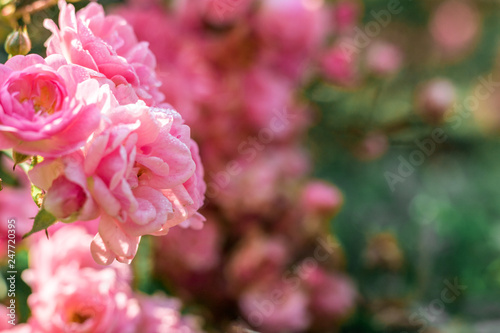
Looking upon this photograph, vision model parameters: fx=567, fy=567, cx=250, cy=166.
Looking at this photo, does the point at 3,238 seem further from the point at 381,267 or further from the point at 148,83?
the point at 381,267

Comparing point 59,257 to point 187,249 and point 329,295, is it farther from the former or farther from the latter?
point 329,295

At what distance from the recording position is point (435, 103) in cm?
78

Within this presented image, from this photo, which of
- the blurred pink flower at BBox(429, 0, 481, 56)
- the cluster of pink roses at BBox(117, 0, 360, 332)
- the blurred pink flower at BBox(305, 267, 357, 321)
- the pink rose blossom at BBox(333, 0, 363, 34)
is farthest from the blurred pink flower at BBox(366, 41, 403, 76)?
the blurred pink flower at BBox(429, 0, 481, 56)

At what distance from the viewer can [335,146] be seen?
3.04ft

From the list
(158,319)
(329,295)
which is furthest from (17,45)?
(329,295)

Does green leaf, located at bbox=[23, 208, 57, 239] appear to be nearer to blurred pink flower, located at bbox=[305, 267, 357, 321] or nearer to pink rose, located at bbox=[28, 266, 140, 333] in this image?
pink rose, located at bbox=[28, 266, 140, 333]

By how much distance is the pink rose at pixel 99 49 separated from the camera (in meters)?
0.19

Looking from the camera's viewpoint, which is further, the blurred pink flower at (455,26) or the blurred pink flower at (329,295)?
the blurred pink flower at (455,26)

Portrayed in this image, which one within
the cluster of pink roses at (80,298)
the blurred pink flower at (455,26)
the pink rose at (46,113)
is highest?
the pink rose at (46,113)

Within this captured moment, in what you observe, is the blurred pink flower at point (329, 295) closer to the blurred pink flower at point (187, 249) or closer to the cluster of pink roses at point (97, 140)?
the blurred pink flower at point (187, 249)

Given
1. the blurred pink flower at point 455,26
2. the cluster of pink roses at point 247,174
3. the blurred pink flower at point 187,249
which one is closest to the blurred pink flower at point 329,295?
the cluster of pink roses at point 247,174

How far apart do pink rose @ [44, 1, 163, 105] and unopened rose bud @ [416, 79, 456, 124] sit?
63cm

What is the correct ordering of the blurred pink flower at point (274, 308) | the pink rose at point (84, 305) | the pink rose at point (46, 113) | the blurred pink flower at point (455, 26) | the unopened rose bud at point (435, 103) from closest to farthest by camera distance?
the pink rose at point (46, 113) → the pink rose at point (84, 305) → the blurred pink flower at point (274, 308) → the unopened rose bud at point (435, 103) → the blurred pink flower at point (455, 26)

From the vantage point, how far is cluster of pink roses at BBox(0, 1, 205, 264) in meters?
0.17
